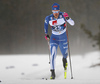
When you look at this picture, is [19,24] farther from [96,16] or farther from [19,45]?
[96,16]

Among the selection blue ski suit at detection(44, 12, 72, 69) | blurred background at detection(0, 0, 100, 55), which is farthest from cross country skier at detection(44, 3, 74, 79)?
blurred background at detection(0, 0, 100, 55)

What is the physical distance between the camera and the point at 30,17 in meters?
17.7

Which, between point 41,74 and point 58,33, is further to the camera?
point 41,74

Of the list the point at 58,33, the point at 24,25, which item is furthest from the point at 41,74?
the point at 24,25

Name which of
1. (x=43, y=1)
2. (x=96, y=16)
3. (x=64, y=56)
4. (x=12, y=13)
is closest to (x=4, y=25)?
(x=12, y=13)

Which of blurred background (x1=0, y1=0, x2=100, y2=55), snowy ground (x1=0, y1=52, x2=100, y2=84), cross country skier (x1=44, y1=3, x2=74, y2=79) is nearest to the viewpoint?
snowy ground (x1=0, y1=52, x2=100, y2=84)

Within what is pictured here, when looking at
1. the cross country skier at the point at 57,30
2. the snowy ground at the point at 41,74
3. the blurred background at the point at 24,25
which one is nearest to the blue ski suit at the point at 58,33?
the cross country skier at the point at 57,30

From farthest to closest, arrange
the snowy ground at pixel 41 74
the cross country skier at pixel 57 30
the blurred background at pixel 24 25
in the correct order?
the blurred background at pixel 24 25 → the cross country skier at pixel 57 30 → the snowy ground at pixel 41 74

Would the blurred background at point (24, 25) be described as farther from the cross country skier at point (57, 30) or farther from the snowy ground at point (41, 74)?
the cross country skier at point (57, 30)

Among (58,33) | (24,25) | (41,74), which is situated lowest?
(41,74)

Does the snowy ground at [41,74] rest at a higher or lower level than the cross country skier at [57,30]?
lower

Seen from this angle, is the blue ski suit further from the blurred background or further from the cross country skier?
the blurred background

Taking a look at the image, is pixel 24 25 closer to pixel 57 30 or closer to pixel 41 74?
pixel 41 74

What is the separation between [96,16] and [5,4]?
328 inches
